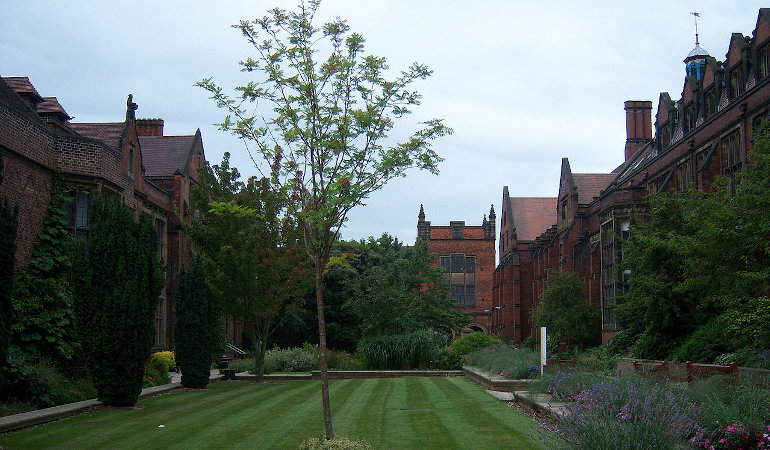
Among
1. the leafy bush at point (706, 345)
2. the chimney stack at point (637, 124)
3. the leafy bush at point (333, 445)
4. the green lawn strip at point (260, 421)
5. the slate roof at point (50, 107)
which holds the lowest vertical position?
the green lawn strip at point (260, 421)

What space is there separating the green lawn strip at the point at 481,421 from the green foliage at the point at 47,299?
9.66m

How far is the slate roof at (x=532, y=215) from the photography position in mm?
69000

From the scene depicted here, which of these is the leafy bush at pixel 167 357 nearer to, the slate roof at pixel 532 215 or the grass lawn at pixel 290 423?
the grass lawn at pixel 290 423

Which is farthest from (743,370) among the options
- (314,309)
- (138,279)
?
(314,309)

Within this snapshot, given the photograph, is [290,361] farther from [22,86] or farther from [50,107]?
[22,86]

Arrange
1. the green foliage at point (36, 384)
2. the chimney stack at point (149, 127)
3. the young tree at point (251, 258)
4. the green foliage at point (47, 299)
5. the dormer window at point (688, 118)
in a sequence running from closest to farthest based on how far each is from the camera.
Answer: the green foliage at point (36, 384), the green foliage at point (47, 299), the young tree at point (251, 258), the dormer window at point (688, 118), the chimney stack at point (149, 127)

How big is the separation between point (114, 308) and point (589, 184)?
1557 inches

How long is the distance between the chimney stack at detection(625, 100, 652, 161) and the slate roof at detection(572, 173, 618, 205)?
3372 millimetres

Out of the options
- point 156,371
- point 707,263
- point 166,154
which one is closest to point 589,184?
point 166,154

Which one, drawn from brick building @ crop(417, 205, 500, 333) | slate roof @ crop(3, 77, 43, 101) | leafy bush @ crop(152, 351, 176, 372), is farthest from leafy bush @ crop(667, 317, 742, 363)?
brick building @ crop(417, 205, 500, 333)

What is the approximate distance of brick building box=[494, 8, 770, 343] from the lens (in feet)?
89.4

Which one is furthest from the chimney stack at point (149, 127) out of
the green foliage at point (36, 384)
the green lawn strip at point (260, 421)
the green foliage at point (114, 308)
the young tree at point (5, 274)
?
the young tree at point (5, 274)

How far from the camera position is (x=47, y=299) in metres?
20.3

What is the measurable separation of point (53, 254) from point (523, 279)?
4979cm
